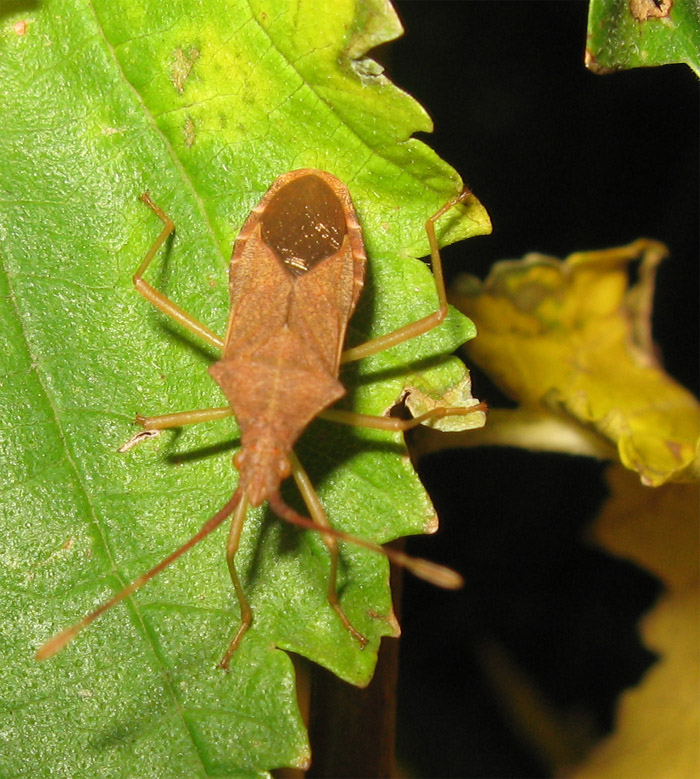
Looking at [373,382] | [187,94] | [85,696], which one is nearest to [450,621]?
[373,382]

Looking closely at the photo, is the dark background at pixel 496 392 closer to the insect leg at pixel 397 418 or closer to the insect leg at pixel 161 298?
the insect leg at pixel 397 418

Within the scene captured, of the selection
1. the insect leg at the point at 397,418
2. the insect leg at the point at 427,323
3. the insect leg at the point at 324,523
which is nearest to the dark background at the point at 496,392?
the insect leg at the point at 427,323

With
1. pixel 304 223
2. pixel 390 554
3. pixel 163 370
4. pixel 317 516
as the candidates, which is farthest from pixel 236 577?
pixel 304 223

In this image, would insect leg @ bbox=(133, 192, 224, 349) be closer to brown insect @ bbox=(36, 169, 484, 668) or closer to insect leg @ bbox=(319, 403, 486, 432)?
brown insect @ bbox=(36, 169, 484, 668)

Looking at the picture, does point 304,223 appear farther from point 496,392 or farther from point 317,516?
point 496,392

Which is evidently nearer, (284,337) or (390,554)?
(390,554)

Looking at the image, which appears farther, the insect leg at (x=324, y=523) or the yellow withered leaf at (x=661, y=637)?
the yellow withered leaf at (x=661, y=637)

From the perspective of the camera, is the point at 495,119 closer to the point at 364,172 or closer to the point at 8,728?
the point at 364,172
